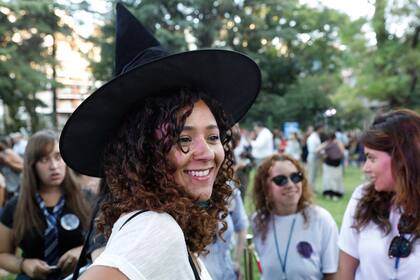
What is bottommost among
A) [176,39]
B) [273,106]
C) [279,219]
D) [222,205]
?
[279,219]

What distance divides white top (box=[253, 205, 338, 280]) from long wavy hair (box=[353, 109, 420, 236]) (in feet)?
2.30

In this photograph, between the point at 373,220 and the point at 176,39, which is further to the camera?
the point at 176,39

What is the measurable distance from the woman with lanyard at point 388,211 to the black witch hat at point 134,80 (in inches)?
37.8

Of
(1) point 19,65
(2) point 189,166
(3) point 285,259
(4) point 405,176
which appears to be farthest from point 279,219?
(1) point 19,65

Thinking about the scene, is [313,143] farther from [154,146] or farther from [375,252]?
[154,146]

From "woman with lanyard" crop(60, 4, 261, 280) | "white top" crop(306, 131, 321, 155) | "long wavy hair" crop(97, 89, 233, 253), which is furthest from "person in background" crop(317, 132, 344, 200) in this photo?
"long wavy hair" crop(97, 89, 233, 253)

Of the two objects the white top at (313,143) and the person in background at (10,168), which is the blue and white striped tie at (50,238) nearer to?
the person in background at (10,168)

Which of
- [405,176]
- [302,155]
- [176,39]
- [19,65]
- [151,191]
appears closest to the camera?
[151,191]

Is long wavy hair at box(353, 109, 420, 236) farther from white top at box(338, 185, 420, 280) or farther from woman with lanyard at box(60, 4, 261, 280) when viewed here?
woman with lanyard at box(60, 4, 261, 280)

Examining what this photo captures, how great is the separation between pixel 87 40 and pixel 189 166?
21.1 metres

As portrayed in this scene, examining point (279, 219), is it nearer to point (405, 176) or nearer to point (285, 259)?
point (285, 259)

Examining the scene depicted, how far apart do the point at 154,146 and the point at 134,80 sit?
216mm

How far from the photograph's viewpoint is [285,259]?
3018 millimetres

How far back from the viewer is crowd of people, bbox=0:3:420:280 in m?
1.29
